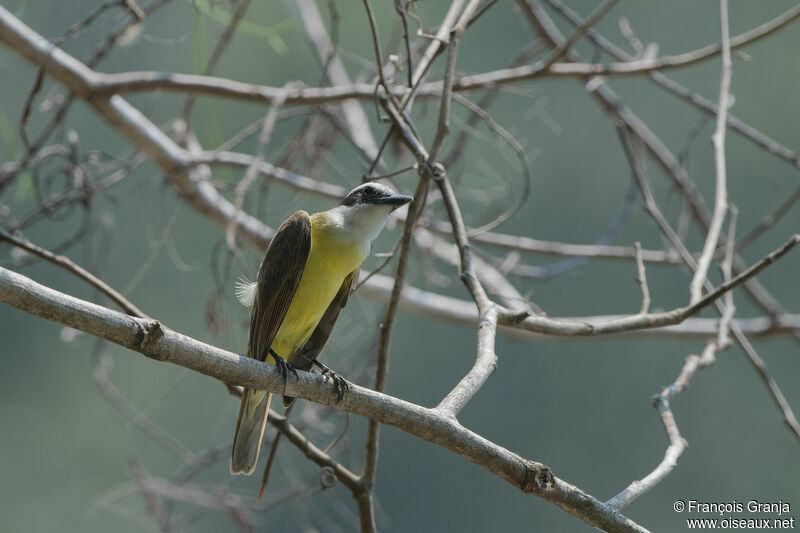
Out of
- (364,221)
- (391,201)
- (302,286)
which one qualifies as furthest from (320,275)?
(391,201)

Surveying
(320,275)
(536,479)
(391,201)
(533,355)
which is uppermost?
(533,355)

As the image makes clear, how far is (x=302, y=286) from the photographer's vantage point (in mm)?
3010

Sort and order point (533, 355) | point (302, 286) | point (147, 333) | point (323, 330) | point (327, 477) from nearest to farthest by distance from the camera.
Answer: point (147, 333)
point (327, 477)
point (302, 286)
point (323, 330)
point (533, 355)

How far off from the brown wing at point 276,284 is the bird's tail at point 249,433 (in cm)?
16

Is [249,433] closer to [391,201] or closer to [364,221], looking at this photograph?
[364,221]

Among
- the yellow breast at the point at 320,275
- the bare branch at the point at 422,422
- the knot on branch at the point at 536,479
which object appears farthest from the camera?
the yellow breast at the point at 320,275

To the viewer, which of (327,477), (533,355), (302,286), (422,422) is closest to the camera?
(422,422)

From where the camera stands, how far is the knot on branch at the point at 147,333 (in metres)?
1.63

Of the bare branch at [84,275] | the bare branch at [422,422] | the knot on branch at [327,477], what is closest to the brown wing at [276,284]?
the knot on branch at [327,477]

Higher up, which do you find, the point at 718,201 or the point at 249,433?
the point at 718,201

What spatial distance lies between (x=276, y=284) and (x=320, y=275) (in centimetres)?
17

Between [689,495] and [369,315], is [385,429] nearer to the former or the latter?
[689,495]

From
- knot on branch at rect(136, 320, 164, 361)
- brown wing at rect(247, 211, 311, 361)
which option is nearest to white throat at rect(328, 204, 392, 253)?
brown wing at rect(247, 211, 311, 361)

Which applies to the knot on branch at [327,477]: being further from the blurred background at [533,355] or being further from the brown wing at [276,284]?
the blurred background at [533,355]
